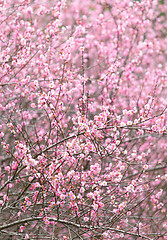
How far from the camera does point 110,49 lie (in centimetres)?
855

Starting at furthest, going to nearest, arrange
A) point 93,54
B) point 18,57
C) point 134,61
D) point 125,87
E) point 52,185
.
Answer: point 93,54 < point 125,87 < point 134,61 < point 18,57 < point 52,185

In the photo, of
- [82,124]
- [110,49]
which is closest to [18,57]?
[82,124]

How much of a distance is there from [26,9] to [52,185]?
3992mm

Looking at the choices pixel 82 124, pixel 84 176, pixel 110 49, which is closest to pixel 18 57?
pixel 82 124

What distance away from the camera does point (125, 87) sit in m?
8.47

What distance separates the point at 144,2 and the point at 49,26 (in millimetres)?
3253

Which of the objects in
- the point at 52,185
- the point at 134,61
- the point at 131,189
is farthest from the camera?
the point at 134,61

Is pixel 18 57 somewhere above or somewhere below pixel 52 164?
above

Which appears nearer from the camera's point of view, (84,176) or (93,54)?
(84,176)

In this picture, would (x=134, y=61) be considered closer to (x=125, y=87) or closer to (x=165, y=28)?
(x=125, y=87)

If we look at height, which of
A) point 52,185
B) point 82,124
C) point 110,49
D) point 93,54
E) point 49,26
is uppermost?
point 93,54

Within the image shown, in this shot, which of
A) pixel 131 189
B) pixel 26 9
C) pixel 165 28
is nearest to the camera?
pixel 131 189

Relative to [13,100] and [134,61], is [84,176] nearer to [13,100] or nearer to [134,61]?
[13,100]

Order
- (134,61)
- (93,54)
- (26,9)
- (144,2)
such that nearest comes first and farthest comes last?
(26,9), (134,61), (144,2), (93,54)
